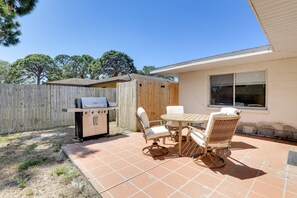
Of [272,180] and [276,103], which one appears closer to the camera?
[272,180]

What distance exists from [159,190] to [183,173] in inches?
26.1

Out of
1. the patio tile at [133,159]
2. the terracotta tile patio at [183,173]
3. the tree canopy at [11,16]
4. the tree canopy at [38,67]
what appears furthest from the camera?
the tree canopy at [38,67]

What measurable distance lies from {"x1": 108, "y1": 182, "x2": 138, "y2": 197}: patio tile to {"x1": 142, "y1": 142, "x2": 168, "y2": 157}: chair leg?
4.06 ft

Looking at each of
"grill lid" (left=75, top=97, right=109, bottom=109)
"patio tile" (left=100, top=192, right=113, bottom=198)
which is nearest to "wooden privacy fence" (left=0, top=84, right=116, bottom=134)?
"grill lid" (left=75, top=97, right=109, bottom=109)

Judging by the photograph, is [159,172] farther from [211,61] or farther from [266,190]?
[211,61]

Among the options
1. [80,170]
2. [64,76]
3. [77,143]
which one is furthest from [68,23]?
[64,76]

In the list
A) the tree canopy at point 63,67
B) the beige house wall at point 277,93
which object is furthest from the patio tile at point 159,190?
the tree canopy at point 63,67

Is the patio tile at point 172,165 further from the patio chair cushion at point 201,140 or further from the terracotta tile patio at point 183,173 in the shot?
the patio chair cushion at point 201,140

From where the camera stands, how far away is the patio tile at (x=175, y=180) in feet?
7.32

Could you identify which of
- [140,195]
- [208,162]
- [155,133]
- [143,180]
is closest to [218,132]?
[208,162]

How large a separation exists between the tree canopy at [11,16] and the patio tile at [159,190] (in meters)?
6.65

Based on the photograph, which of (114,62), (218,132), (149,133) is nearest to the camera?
(218,132)

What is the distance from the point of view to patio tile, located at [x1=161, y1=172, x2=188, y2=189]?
7.32ft

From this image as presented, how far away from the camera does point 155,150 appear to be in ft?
12.2
